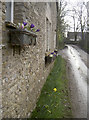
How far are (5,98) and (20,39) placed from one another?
109 centimetres

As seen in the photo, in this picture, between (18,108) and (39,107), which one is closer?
(18,108)

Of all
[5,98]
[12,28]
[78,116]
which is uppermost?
[12,28]

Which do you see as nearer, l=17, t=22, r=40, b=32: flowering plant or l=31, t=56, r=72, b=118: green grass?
l=17, t=22, r=40, b=32: flowering plant

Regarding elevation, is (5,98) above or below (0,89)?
below

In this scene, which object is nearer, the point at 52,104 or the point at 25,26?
the point at 25,26

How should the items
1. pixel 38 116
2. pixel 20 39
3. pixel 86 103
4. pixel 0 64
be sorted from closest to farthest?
1. pixel 0 64
2. pixel 20 39
3. pixel 38 116
4. pixel 86 103

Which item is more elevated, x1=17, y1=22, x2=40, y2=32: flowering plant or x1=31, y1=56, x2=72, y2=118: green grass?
x1=17, y1=22, x2=40, y2=32: flowering plant

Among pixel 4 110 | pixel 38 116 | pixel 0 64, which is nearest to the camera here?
pixel 0 64

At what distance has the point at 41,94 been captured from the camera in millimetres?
5477

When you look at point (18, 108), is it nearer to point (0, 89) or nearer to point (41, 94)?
point (0, 89)

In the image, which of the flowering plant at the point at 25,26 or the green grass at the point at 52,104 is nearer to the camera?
the flowering plant at the point at 25,26

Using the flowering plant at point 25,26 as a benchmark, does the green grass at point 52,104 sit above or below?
below

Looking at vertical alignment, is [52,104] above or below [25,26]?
below

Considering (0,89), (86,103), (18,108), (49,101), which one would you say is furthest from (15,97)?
(86,103)
